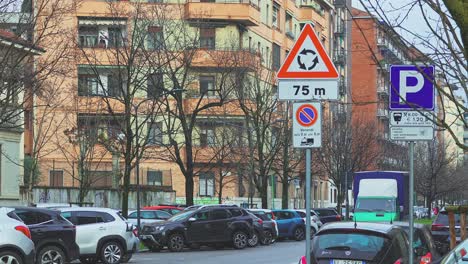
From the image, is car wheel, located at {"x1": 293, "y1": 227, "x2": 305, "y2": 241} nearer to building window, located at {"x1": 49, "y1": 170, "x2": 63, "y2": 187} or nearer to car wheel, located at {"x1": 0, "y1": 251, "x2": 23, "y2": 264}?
building window, located at {"x1": 49, "y1": 170, "x2": 63, "y2": 187}

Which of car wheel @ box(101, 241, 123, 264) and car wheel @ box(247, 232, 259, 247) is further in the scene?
car wheel @ box(247, 232, 259, 247)

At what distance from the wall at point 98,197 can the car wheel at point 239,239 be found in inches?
586

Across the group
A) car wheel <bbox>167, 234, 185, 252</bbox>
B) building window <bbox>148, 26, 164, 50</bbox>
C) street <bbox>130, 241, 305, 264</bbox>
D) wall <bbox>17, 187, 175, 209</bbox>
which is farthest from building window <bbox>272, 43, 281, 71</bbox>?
car wheel <bbox>167, 234, 185, 252</bbox>

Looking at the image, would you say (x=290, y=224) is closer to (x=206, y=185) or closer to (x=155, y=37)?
(x=155, y=37)

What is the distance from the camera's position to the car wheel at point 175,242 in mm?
31984

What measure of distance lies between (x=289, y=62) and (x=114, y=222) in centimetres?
1608

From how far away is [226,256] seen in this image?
29.0 m

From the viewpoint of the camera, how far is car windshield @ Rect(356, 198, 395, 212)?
37.7m

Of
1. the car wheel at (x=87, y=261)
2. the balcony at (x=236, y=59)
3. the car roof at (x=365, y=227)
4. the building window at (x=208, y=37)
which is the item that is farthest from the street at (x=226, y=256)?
the building window at (x=208, y=37)

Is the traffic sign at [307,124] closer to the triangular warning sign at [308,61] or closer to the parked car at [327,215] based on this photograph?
the triangular warning sign at [308,61]

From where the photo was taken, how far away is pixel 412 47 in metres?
11.8

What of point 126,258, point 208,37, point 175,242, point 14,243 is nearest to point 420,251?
point 14,243

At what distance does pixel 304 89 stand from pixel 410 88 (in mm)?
2285

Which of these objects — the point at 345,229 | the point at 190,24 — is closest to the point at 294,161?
the point at 190,24
